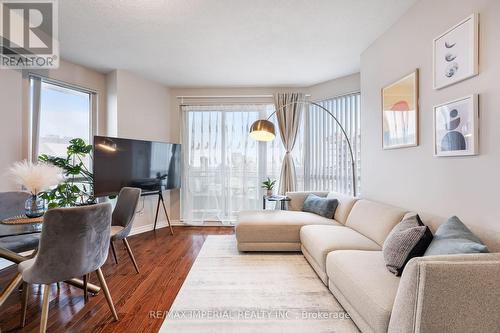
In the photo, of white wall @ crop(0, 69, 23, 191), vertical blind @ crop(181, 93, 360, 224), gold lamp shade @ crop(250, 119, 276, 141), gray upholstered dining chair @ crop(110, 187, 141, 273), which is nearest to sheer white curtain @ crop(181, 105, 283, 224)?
vertical blind @ crop(181, 93, 360, 224)

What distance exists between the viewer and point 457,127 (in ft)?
5.80

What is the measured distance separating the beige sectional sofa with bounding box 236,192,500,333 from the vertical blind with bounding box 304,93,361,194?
1.16 m

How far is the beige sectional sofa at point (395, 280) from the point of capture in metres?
1.10

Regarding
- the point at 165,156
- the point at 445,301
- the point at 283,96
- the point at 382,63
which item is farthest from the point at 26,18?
the point at 445,301

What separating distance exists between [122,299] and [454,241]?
261 cm

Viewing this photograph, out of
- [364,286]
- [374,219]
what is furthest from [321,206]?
[364,286]

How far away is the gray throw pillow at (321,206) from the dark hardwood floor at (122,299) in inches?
68.6

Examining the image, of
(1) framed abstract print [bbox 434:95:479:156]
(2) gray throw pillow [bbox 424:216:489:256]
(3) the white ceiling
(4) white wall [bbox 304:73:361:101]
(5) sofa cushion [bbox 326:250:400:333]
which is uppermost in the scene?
(3) the white ceiling

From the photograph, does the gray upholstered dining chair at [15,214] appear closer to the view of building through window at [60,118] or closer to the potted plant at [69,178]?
the potted plant at [69,178]

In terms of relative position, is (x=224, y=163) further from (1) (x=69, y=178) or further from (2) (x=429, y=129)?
(2) (x=429, y=129)

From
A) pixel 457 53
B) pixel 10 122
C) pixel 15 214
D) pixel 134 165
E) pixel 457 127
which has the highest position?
pixel 457 53

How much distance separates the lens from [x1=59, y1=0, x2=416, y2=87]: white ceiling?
2.28 m

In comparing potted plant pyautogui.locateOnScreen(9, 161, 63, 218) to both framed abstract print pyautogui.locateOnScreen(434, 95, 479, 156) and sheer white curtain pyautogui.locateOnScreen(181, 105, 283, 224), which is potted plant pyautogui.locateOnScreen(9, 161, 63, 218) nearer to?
sheer white curtain pyautogui.locateOnScreen(181, 105, 283, 224)

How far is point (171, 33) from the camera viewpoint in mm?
2719
